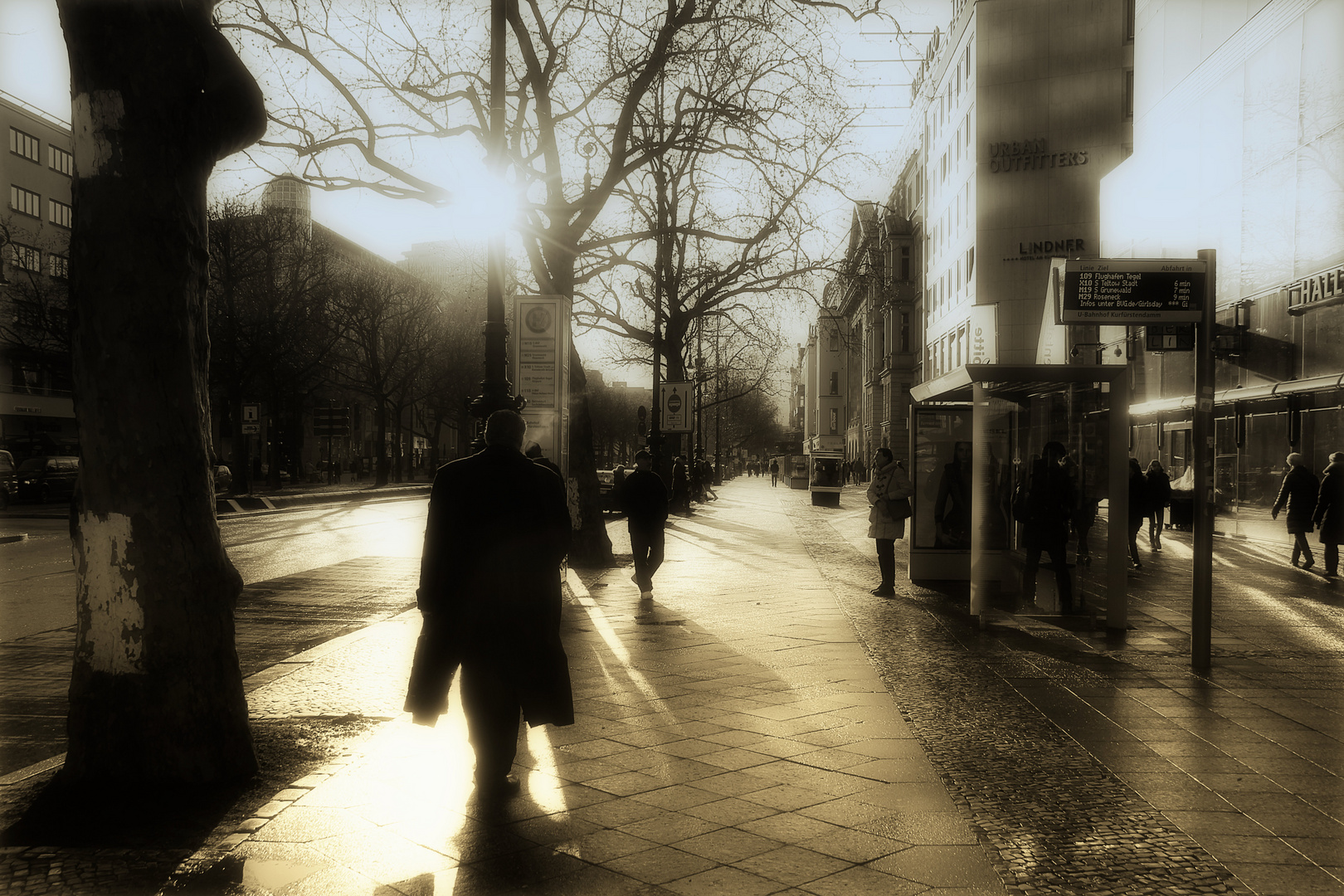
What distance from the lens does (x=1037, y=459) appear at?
1125 cm

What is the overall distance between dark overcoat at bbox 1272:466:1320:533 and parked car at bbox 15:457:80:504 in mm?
31634

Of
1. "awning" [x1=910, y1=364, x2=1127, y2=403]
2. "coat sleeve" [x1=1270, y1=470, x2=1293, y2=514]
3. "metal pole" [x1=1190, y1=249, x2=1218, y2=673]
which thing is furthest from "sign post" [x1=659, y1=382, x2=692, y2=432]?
"metal pole" [x1=1190, y1=249, x2=1218, y2=673]

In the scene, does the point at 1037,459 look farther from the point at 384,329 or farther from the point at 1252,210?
the point at 384,329

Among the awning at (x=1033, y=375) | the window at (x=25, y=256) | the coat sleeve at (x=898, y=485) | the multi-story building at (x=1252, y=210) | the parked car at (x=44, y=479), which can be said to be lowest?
the parked car at (x=44, y=479)

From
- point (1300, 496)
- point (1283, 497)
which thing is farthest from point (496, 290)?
point (1283, 497)

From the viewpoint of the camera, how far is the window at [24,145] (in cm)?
5084

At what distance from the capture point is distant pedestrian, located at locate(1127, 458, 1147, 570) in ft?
53.9

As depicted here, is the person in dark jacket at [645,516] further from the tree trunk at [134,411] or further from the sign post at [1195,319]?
the tree trunk at [134,411]

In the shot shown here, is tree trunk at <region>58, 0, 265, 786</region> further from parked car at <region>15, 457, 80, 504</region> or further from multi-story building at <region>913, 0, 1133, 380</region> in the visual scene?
multi-story building at <region>913, 0, 1133, 380</region>

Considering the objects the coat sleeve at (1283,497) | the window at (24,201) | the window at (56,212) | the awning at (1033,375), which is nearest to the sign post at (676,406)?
the coat sleeve at (1283,497)

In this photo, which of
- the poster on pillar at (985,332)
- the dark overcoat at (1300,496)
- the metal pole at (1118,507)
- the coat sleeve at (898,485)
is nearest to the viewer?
the metal pole at (1118,507)

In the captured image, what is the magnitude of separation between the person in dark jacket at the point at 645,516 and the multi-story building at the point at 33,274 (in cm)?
3763

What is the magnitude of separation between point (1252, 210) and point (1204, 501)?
585 inches

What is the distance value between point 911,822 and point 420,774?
7.39ft
